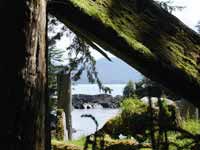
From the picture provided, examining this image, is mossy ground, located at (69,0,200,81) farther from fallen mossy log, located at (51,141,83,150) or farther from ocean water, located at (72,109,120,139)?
ocean water, located at (72,109,120,139)

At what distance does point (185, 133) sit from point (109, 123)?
41.2 ft

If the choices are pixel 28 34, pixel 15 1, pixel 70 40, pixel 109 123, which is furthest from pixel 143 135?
pixel 70 40

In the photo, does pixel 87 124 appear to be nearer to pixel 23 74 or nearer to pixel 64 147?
pixel 64 147

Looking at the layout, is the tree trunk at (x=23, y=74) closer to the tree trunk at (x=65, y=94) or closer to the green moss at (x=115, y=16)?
the green moss at (x=115, y=16)

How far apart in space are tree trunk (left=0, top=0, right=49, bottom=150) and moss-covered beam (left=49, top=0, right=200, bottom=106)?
19 cm

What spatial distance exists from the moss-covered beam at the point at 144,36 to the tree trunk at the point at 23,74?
0.63 ft

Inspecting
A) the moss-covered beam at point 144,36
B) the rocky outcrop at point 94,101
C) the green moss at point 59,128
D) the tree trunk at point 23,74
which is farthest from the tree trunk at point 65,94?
the tree trunk at point 23,74

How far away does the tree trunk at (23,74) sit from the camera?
202cm

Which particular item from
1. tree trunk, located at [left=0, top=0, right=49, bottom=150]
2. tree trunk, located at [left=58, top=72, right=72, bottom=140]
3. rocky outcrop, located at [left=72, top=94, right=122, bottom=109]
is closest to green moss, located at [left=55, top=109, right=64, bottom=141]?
tree trunk, located at [left=58, top=72, right=72, bottom=140]

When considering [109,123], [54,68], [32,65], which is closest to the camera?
[32,65]

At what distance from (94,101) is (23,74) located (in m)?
39.9

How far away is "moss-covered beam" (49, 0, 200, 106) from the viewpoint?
84.0 inches

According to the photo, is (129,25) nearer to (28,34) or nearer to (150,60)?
(150,60)

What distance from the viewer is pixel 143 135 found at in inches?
67.9
